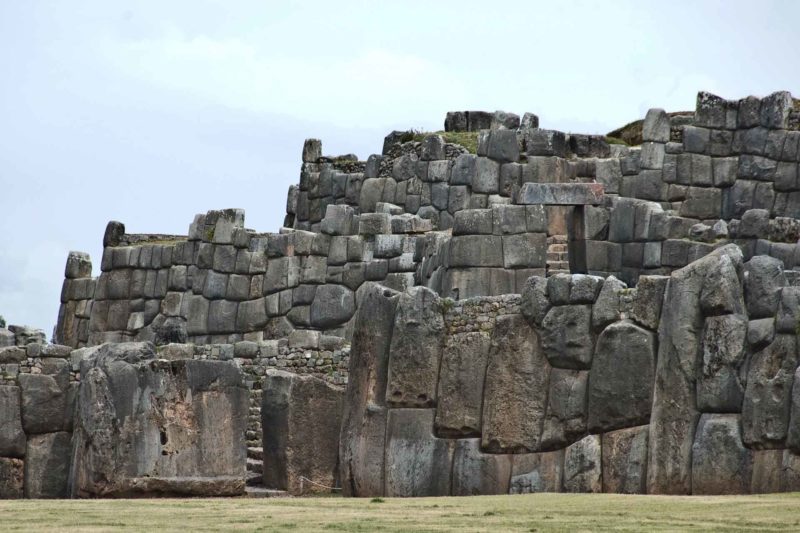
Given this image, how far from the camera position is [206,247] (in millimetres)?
44031

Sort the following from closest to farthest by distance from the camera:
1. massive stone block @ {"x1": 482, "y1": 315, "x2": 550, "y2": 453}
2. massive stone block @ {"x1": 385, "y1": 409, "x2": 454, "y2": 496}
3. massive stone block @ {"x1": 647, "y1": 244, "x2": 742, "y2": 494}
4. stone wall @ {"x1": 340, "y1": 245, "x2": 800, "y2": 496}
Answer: stone wall @ {"x1": 340, "y1": 245, "x2": 800, "y2": 496} < massive stone block @ {"x1": 647, "y1": 244, "x2": 742, "y2": 494} < massive stone block @ {"x1": 482, "y1": 315, "x2": 550, "y2": 453} < massive stone block @ {"x1": 385, "y1": 409, "x2": 454, "y2": 496}

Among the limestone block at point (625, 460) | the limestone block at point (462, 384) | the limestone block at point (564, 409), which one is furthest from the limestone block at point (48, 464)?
the limestone block at point (625, 460)

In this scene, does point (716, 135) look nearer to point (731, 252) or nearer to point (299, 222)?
point (299, 222)

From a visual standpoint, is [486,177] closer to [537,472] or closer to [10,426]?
[10,426]

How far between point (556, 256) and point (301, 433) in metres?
7.35

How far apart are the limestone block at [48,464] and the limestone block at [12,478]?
0.31 ft

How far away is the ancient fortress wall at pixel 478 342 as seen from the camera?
2531 cm

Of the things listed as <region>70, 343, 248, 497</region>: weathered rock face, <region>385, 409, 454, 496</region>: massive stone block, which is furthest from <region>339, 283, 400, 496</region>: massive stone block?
<region>70, 343, 248, 497</region>: weathered rock face

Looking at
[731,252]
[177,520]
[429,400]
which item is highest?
[731,252]

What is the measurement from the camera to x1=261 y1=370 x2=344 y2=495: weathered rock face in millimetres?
30797

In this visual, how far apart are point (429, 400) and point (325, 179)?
19945 mm

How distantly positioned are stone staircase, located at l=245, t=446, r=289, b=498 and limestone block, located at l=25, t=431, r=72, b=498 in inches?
111

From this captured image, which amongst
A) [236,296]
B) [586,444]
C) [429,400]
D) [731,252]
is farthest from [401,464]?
[236,296]

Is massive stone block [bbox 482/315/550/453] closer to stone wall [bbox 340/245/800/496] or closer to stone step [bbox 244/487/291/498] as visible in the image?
stone wall [bbox 340/245/800/496]
